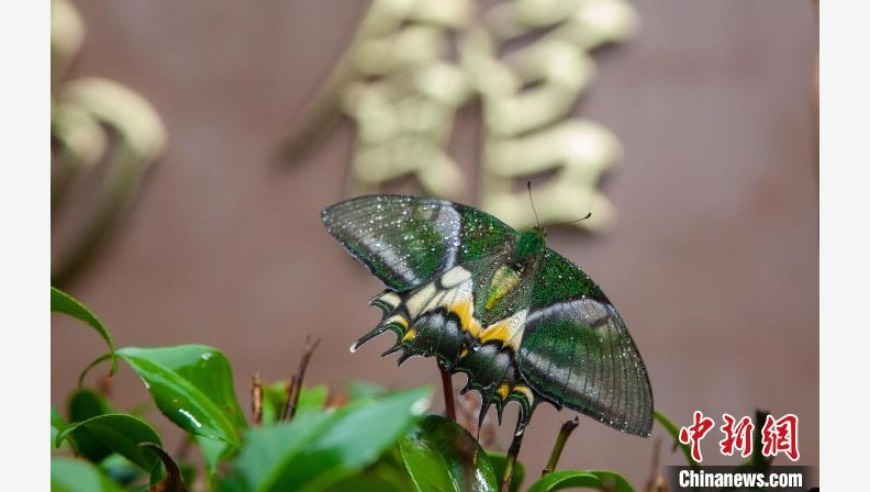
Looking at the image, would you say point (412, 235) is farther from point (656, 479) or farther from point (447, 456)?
point (656, 479)

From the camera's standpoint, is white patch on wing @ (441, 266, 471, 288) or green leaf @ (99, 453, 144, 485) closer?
white patch on wing @ (441, 266, 471, 288)

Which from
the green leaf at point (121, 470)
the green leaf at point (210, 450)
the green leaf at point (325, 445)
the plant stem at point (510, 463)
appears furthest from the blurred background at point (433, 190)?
the green leaf at point (325, 445)

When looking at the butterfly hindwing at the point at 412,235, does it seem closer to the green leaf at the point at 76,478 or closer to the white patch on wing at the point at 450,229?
the white patch on wing at the point at 450,229

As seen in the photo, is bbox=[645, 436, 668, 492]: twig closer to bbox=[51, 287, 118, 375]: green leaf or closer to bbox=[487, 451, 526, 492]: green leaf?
bbox=[487, 451, 526, 492]: green leaf

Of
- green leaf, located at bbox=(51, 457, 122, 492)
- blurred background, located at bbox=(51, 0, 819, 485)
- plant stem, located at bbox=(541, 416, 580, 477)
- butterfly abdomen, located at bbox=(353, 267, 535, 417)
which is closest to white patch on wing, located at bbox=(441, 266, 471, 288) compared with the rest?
butterfly abdomen, located at bbox=(353, 267, 535, 417)

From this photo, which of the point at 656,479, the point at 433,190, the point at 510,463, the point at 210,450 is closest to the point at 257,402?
the point at 210,450

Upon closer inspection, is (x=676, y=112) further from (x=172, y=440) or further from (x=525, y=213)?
(x=172, y=440)

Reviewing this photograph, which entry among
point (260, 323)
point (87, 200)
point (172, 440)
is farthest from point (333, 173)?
point (172, 440)
